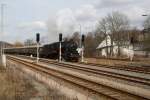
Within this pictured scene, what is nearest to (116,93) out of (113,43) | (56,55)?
(56,55)

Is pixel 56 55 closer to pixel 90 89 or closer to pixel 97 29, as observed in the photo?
pixel 90 89

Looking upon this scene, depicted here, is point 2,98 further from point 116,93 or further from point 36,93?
point 116,93

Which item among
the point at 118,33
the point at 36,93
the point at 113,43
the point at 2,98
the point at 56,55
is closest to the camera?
the point at 2,98

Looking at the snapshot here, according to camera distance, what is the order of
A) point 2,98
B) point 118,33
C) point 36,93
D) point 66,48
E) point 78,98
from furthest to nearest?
point 118,33 → point 66,48 → point 36,93 → point 78,98 → point 2,98

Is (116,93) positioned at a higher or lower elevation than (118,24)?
lower

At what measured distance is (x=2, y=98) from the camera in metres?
12.6

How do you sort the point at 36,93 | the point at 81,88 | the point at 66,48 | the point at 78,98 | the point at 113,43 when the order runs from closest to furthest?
the point at 78,98, the point at 36,93, the point at 81,88, the point at 66,48, the point at 113,43

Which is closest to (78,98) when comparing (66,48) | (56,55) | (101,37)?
(66,48)

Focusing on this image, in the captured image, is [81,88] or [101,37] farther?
[101,37]

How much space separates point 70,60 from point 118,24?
198 ft

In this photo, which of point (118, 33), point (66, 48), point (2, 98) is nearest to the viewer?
point (2, 98)

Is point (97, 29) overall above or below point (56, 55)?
above

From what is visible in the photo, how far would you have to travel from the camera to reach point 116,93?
14820 millimetres

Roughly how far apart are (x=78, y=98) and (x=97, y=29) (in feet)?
319
